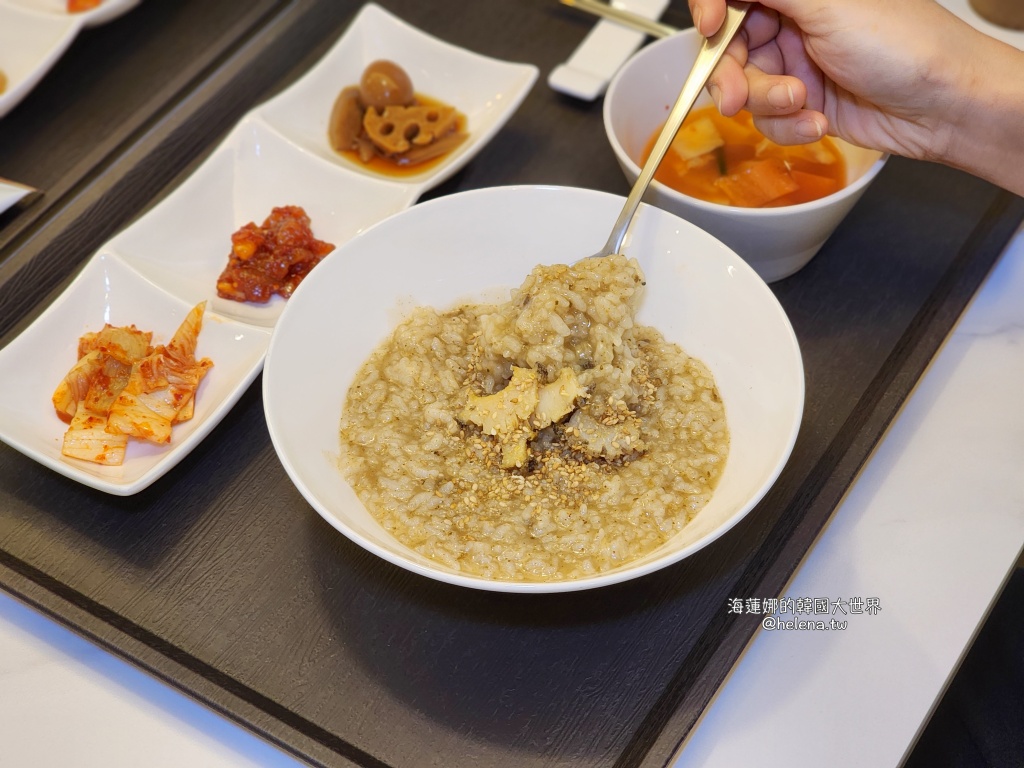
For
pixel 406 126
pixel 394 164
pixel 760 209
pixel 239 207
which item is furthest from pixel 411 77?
pixel 760 209

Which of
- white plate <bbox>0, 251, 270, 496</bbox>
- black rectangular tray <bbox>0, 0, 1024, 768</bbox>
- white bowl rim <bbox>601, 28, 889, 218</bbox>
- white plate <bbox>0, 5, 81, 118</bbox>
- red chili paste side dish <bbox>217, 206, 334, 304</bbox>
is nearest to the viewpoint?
black rectangular tray <bbox>0, 0, 1024, 768</bbox>

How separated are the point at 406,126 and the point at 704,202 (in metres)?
1.39

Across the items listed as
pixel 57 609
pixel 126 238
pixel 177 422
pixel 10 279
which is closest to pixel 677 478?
pixel 177 422

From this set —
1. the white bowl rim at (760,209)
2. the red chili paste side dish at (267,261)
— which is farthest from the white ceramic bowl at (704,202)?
the red chili paste side dish at (267,261)

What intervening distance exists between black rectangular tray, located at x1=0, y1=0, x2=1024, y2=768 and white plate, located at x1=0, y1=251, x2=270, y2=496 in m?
0.10

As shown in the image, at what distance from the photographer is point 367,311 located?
2787 mm

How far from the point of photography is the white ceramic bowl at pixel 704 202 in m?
2.81

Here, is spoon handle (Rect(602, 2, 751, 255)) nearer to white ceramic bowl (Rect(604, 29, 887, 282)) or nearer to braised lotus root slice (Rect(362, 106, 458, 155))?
white ceramic bowl (Rect(604, 29, 887, 282))

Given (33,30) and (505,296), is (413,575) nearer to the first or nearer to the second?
(505,296)

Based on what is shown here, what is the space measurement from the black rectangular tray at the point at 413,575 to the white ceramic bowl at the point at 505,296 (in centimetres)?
28

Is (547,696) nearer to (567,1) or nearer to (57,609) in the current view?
(57,609)

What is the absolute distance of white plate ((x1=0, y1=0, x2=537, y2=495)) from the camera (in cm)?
279

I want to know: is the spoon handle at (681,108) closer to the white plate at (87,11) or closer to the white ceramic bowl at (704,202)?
the white ceramic bowl at (704,202)

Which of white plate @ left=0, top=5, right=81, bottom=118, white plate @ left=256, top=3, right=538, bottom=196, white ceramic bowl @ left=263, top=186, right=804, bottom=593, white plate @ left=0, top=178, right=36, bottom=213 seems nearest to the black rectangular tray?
white plate @ left=0, top=178, right=36, bottom=213
